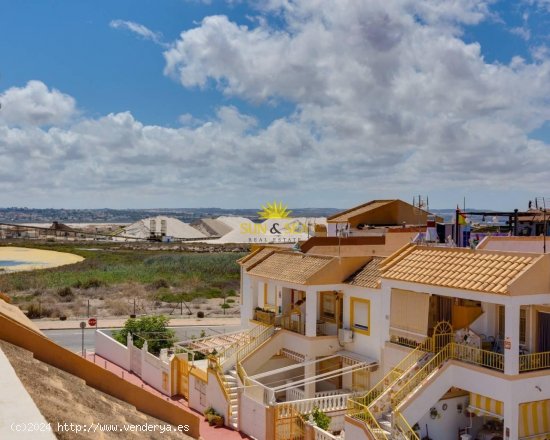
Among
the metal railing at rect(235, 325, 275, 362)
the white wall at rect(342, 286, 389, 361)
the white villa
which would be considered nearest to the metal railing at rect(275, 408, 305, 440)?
the white villa

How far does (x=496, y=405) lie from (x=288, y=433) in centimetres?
707

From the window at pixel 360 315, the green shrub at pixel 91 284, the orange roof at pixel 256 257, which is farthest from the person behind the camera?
the green shrub at pixel 91 284

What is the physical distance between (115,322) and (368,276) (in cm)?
2774

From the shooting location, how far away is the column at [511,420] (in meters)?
16.3

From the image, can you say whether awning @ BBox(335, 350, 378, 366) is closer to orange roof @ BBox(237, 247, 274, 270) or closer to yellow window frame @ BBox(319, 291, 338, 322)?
yellow window frame @ BBox(319, 291, 338, 322)

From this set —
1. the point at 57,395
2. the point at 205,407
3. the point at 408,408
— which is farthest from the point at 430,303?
the point at 57,395

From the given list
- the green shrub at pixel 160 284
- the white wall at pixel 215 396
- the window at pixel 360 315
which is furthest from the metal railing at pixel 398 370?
the green shrub at pixel 160 284

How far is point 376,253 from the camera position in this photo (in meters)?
28.3

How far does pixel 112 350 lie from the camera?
106 ft

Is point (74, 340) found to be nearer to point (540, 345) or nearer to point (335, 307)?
point (335, 307)

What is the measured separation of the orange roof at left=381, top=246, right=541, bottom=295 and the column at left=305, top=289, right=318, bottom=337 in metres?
3.75

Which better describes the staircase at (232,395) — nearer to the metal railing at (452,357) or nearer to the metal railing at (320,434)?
the metal railing at (320,434)

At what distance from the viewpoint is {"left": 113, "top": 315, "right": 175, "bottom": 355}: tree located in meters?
31.7

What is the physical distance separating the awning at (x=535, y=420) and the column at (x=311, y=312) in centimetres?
907
